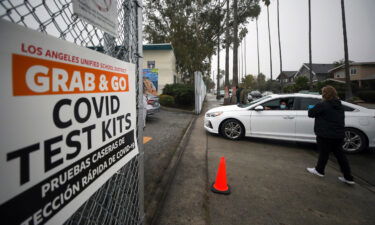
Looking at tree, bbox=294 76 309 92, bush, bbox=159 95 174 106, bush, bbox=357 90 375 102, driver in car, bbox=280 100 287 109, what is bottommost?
driver in car, bbox=280 100 287 109

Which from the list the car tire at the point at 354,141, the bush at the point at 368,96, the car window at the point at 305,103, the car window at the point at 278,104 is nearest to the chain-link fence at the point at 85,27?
the car window at the point at 278,104

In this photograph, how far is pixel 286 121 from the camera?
490cm

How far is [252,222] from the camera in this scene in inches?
83.7

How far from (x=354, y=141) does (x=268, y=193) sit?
354 cm

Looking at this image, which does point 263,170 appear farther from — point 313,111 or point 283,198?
point 313,111

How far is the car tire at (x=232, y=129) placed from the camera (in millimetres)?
5438

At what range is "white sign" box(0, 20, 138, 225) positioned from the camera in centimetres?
60

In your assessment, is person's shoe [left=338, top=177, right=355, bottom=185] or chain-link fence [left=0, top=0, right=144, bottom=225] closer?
chain-link fence [left=0, top=0, right=144, bottom=225]

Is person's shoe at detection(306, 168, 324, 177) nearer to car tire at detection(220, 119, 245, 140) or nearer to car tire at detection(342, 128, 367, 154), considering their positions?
car tire at detection(342, 128, 367, 154)

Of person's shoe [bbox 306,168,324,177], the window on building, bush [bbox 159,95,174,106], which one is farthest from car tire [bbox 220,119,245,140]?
the window on building

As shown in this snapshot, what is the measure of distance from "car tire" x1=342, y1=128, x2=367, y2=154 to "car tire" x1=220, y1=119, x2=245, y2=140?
2.58m

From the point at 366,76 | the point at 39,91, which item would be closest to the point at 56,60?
the point at 39,91

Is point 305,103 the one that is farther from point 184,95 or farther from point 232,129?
point 184,95

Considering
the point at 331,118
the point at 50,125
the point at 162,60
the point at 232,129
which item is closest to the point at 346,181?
the point at 331,118
